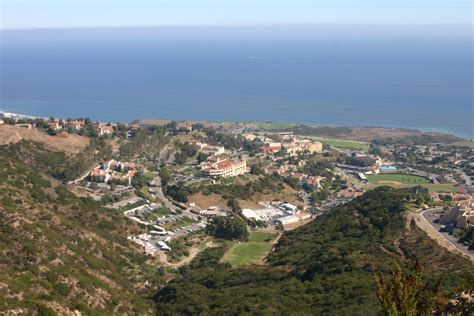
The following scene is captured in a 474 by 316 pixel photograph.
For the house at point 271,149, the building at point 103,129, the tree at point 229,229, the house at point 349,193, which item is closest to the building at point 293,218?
the tree at point 229,229

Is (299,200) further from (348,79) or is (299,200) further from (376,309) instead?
(348,79)

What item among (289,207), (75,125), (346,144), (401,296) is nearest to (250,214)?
(289,207)

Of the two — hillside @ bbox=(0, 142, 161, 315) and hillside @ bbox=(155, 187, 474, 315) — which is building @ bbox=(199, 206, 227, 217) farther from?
hillside @ bbox=(155, 187, 474, 315)

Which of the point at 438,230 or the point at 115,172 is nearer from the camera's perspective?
the point at 438,230


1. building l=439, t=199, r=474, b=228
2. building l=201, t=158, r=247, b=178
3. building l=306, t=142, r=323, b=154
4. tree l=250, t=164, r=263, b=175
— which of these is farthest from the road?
building l=306, t=142, r=323, b=154

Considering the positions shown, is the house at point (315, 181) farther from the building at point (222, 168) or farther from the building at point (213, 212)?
the building at point (213, 212)

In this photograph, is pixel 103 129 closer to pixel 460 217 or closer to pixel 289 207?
pixel 289 207

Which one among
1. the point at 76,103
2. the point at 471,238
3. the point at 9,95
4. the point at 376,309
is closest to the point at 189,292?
the point at 376,309
